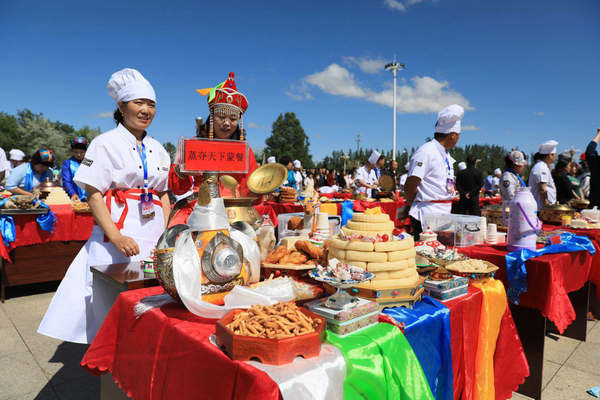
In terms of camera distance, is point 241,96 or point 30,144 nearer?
point 241,96

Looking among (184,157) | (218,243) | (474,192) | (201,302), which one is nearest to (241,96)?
(184,157)

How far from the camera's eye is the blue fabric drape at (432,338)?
1.33m

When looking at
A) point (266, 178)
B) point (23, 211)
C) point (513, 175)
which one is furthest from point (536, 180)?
point (23, 211)

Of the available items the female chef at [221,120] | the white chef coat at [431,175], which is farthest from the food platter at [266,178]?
the white chef coat at [431,175]

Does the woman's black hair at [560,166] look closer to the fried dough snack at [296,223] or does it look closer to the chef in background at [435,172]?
the chef in background at [435,172]

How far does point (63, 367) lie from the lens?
2.98 metres

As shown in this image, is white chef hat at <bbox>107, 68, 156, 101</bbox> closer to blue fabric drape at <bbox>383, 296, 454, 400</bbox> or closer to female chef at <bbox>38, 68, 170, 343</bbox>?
female chef at <bbox>38, 68, 170, 343</bbox>

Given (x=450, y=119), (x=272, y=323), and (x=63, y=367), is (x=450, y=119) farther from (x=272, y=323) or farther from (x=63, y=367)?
(x=63, y=367)

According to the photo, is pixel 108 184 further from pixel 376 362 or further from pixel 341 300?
pixel 376 362

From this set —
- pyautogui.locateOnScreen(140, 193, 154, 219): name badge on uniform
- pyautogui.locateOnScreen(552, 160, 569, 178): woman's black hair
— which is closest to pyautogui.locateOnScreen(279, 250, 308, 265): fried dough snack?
pyautogui.locateOnScreen(140, 193, 154, 219): name badge on uniform

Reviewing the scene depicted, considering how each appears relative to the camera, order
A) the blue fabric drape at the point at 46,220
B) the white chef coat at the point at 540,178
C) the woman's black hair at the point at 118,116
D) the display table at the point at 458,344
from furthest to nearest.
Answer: the white chef coat at the point at 540,178 < the blue fabric drape at the point at 46,220 < the woman's black hair at the point at 118,116 < the display table at the point at 458,344

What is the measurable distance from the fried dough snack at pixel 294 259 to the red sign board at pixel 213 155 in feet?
1.78

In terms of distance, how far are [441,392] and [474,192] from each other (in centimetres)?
509

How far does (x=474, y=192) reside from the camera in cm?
590
